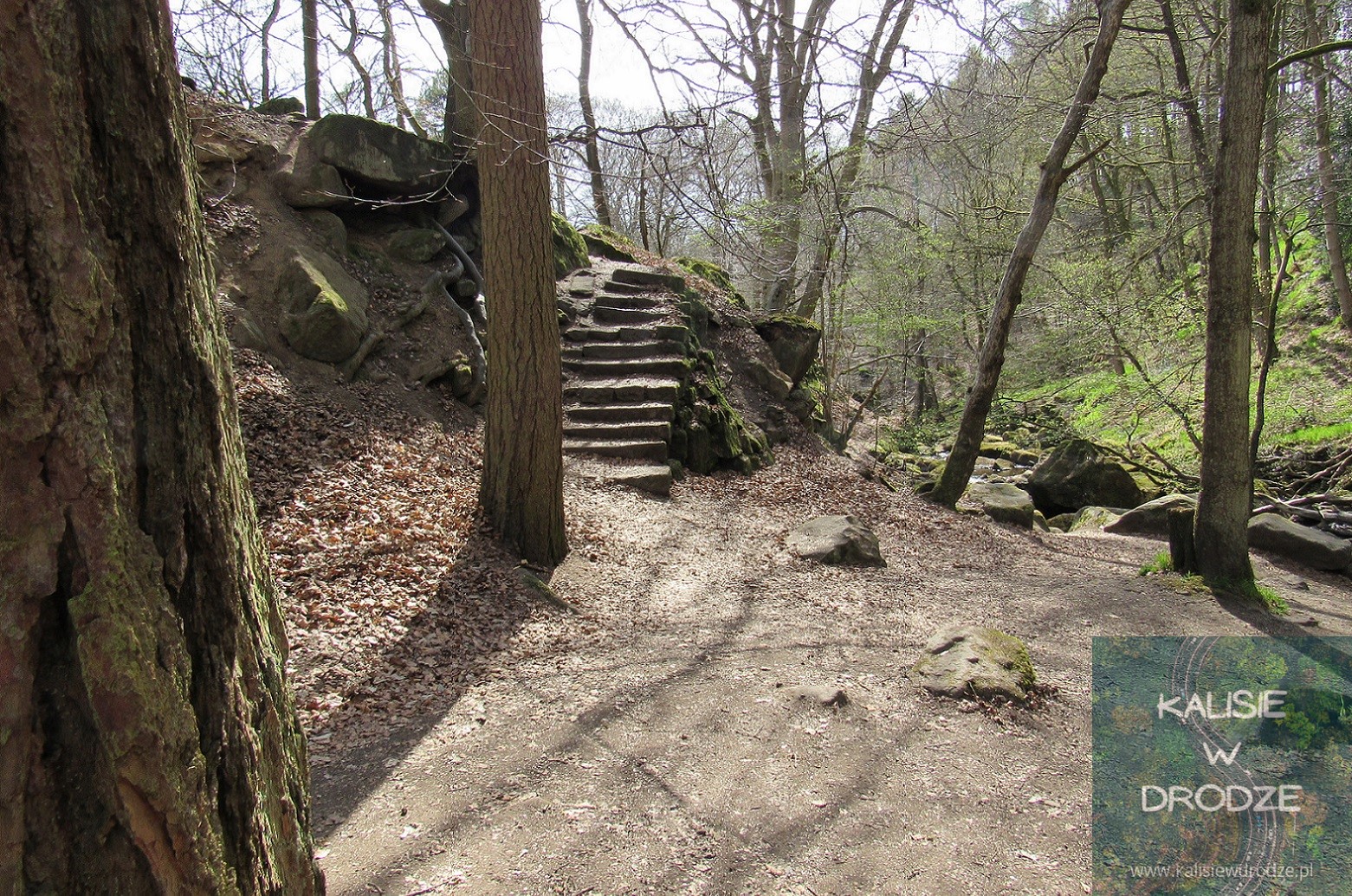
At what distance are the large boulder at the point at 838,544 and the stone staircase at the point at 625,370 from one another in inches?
74.6

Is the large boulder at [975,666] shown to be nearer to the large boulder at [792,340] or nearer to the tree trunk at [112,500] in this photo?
the tree trunk at [112,500]

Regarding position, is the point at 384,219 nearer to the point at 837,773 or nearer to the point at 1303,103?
the point at 837,773

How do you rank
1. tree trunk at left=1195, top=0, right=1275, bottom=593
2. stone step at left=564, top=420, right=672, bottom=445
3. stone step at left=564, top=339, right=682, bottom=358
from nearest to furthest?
tree trunk at left=1195, top=0, right=1275, bottom=593, stone step at left=564, top=420, right=672, bottom=445, stone step at left=564, top=339, right=682, bottom=358

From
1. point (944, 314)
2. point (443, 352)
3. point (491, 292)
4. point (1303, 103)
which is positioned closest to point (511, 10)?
point (491, 292)

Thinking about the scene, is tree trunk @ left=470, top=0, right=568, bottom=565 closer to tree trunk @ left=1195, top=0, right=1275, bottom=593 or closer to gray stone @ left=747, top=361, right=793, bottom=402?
tree trunk @ left=1195, top=0, right=1275, bottom=593

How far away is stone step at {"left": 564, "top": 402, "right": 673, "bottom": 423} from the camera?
1009cm

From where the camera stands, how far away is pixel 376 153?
30.3ft

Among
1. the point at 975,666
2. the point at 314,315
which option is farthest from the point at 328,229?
the point at 975,666

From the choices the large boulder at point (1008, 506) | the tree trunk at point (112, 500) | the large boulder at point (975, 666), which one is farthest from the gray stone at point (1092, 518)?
the tree trunk at point (112, 500)

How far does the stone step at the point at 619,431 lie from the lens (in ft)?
31.9

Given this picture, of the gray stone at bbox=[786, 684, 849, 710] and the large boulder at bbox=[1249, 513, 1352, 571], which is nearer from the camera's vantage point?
the gray stone at bbox=[786, 684, 849, 710]

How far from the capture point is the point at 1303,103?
11.3 meters

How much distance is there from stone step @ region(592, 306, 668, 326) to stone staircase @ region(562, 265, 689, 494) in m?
0.01

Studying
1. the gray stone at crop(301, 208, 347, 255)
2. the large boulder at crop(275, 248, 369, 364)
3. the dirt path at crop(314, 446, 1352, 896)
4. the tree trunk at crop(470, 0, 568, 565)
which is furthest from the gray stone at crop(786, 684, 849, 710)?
the gray stone at crop(301, 208, 347, 255)
